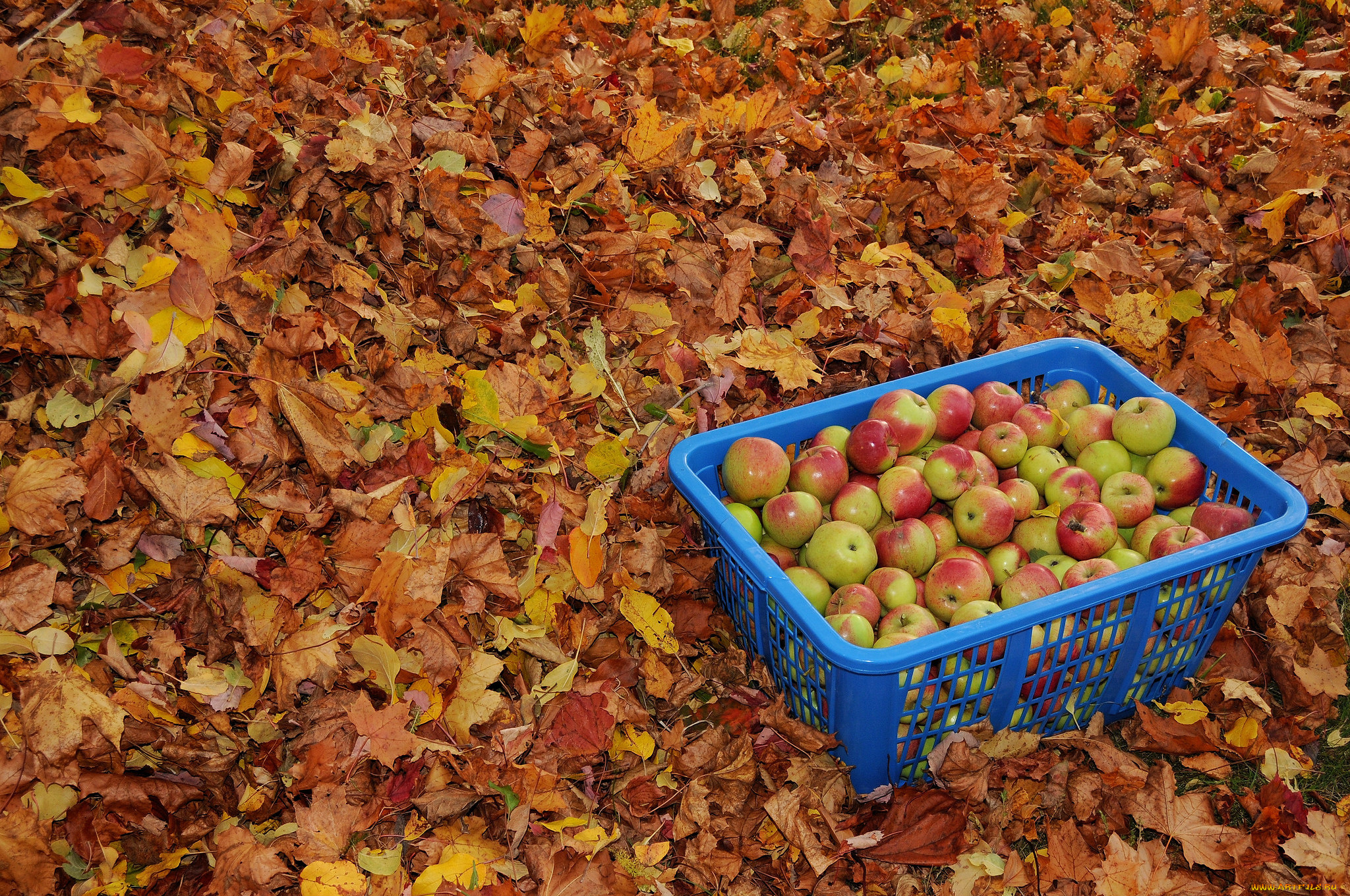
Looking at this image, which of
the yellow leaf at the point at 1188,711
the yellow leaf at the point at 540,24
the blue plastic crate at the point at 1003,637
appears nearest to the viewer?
the blue plastic crate at the point at 1003,637

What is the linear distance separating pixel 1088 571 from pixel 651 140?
5.94ft

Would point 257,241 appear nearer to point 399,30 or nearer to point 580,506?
point 580,506

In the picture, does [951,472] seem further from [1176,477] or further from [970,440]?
[1176,477]

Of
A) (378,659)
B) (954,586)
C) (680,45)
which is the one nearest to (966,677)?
(954,586)

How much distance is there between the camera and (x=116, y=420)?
2.01 m

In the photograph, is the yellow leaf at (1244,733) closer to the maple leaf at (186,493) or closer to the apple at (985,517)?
the apple at (985,517)

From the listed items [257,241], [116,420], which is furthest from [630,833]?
[257,241]

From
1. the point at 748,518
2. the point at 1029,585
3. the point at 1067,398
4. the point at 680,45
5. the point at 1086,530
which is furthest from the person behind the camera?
the point at 680,45

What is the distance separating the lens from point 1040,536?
2.31 meters

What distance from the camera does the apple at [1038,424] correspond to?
2.52m

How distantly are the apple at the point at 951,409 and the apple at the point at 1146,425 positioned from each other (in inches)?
14.5

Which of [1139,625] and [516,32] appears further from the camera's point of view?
[516,32]

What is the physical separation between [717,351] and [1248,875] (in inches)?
Answer: 66.1

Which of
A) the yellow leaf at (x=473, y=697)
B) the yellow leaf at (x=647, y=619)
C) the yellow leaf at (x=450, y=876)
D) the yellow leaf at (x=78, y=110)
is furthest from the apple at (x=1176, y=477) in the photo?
the yellow leaf at (x=78, y=110)
